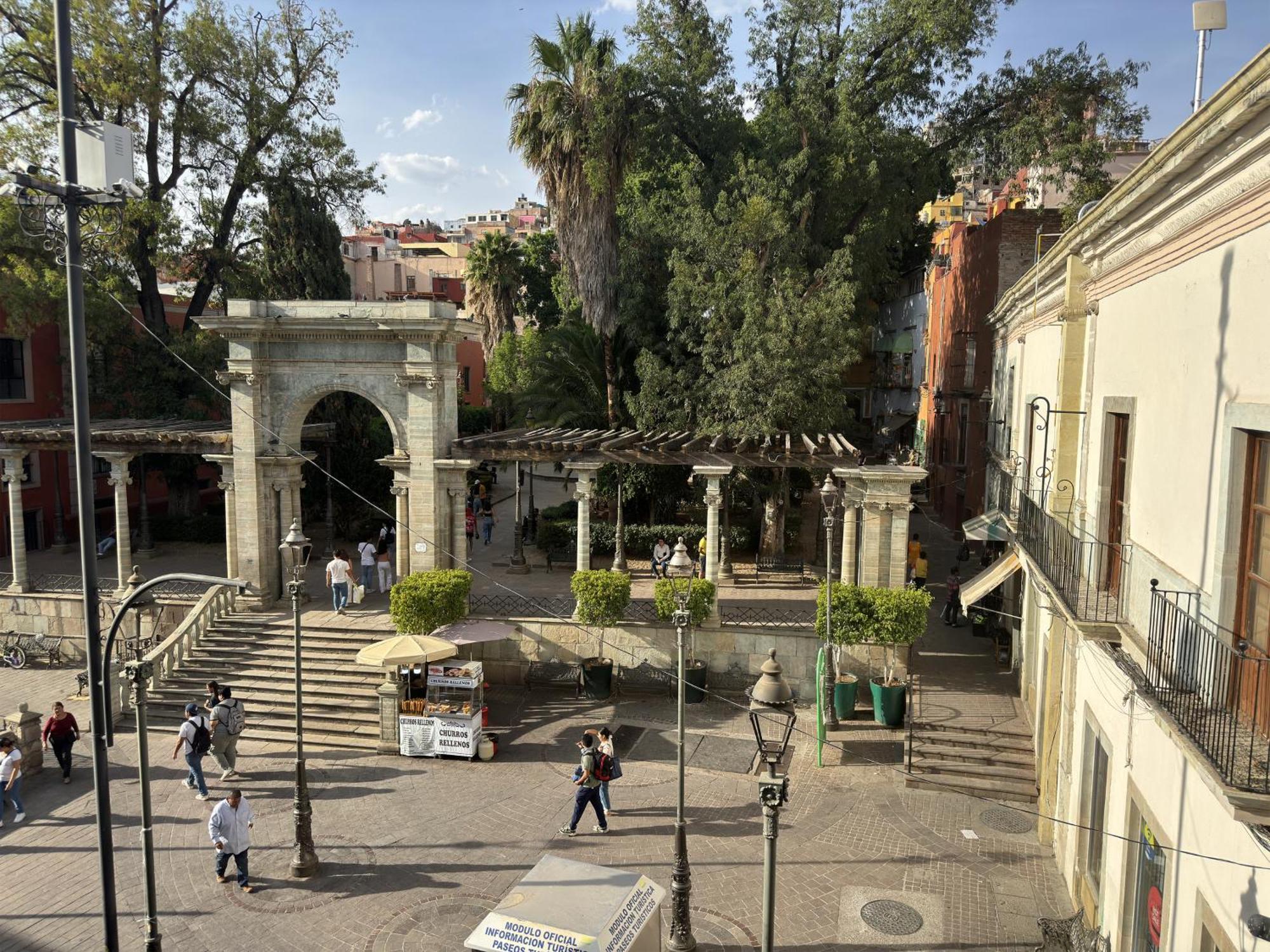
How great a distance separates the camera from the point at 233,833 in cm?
1264

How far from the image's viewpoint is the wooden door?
11.0 m

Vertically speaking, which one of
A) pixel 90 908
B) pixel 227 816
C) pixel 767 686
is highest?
pixel 767 686

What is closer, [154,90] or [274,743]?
[274,743]

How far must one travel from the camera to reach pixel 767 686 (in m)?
10.6

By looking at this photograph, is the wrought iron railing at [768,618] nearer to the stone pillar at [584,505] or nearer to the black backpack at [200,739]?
the stone pillar at [584,505]

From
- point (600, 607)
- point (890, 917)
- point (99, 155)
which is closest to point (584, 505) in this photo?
point (600, 607)

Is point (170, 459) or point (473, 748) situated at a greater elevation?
point (170, 459)

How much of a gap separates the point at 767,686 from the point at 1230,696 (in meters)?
4.99

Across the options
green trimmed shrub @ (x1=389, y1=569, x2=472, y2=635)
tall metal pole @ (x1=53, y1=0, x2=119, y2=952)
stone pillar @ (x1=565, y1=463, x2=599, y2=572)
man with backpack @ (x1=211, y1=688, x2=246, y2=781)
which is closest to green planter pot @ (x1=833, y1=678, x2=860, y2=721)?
stone pillar @ (x1=565, y1=463, x2=599, y2=572)

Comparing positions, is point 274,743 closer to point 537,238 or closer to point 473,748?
point 473,748

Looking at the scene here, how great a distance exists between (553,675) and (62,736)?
9765mm

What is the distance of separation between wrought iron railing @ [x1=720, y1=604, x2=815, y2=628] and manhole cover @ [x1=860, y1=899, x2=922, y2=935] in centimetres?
833

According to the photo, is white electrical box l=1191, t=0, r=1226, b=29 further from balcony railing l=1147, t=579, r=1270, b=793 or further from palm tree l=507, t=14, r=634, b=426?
palm tree l=507, t=14, r=634, b=426

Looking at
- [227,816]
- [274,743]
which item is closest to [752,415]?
[274,743]
